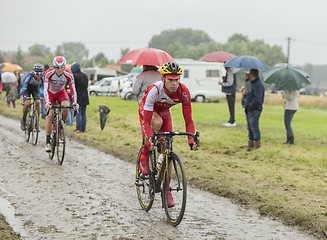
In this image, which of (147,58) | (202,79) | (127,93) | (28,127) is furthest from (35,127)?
(202,79)

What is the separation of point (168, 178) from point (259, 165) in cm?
478

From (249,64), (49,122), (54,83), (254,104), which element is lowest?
(49,122)

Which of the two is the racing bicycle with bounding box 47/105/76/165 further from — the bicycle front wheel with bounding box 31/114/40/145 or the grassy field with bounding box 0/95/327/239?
the bicycle front wheel with bounding box 31/114/40/145

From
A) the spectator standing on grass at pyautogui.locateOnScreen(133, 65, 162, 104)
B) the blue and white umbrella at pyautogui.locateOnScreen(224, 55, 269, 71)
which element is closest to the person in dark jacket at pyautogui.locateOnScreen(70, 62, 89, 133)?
the blue and white umbrella at pyautogui.locateOnScreen(224, 55, 269, 71)

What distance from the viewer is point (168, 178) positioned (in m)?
5.94

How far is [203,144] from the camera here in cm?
1308

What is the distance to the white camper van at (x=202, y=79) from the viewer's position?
119 feet

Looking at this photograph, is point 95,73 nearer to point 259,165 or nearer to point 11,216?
point 259,165

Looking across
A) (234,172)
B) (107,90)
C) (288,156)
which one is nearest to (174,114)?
(288,156)

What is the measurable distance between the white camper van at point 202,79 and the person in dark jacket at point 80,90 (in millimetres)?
21699

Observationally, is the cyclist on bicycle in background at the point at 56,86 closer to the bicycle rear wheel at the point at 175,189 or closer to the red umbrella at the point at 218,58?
the bicycle rear wheel at the point at 175,189

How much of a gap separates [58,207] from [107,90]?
34.9m

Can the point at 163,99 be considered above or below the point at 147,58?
below

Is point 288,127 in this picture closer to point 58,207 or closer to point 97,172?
point 97,172
